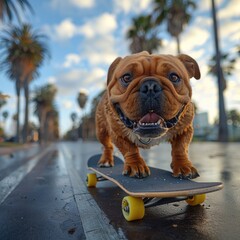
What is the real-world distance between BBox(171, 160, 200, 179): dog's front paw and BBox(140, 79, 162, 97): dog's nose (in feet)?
3.36

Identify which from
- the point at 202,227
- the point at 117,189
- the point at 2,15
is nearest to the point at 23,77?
the point at 2,15

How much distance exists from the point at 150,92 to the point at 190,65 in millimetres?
928

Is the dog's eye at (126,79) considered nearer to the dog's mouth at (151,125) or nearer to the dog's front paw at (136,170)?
A: the dog's mouth at (151,125)

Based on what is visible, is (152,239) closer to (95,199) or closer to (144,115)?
(144,115)

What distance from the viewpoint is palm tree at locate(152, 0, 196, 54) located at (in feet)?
86.1

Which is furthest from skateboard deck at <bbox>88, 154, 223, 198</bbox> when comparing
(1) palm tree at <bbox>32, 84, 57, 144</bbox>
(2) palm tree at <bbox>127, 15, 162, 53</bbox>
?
(1) palm tree at <bbox>32, 84, 57, 144</bbox>

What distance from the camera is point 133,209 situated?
102 inches

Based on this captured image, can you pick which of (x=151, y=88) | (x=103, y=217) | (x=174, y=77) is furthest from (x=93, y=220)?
(x=174, y=77)

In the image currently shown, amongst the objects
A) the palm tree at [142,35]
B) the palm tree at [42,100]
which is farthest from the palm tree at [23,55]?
the palm tree at [42,100]

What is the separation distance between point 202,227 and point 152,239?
510mm

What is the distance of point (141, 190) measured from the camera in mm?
2545

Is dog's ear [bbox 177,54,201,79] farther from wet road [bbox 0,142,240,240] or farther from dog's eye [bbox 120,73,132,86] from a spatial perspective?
wet road [bbox 0,142,240,240]

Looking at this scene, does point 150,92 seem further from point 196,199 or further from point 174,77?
point 196,199

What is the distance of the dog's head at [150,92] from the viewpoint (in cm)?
261
